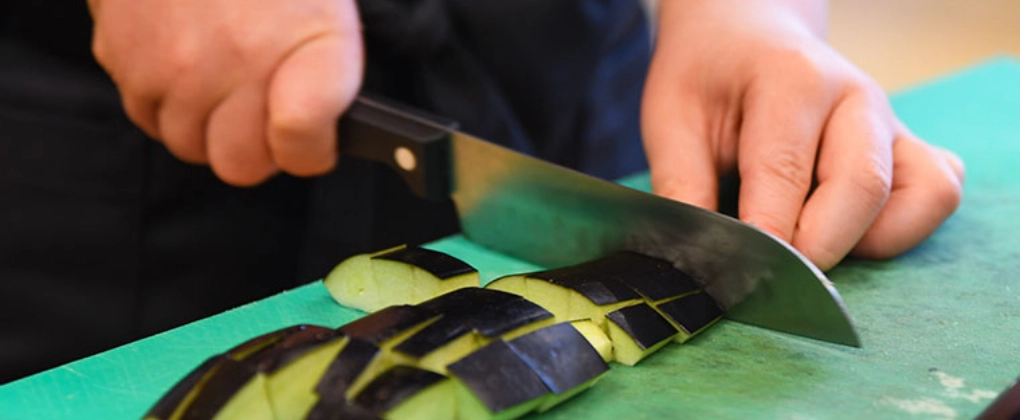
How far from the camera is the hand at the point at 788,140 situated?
5.90 ft

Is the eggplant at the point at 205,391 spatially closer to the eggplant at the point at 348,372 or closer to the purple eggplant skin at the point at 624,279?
the eggplant at the point at 348,372

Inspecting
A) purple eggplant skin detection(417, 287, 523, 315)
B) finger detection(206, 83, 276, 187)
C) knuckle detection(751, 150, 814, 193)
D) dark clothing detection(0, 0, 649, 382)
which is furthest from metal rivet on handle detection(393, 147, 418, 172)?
knuckle detection(751, 150, 814, 193)

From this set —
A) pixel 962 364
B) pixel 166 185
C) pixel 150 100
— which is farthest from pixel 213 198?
pixel 962 364

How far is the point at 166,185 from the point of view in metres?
2.27

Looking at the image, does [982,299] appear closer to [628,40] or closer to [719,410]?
[719,410]

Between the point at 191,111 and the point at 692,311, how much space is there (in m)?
1.06

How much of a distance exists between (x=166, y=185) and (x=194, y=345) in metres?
0.79

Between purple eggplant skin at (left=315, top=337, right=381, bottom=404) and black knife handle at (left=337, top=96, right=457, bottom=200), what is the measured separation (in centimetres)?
67

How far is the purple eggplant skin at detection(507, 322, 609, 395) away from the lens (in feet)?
4.38

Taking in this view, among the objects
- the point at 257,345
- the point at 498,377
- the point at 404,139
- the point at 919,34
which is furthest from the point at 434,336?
the point at 919,34

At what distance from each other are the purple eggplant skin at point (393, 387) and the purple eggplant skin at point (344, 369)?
27 mm

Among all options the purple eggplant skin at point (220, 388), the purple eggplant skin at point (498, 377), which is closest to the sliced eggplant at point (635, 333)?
the purple eggplant skin at point (498, 377)

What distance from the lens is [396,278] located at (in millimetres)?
1648

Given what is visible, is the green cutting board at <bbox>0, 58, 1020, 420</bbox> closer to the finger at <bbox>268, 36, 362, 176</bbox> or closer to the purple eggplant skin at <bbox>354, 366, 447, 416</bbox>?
the purple eggplant skin at <bbox>354, 366, 447, 416</bbox>
